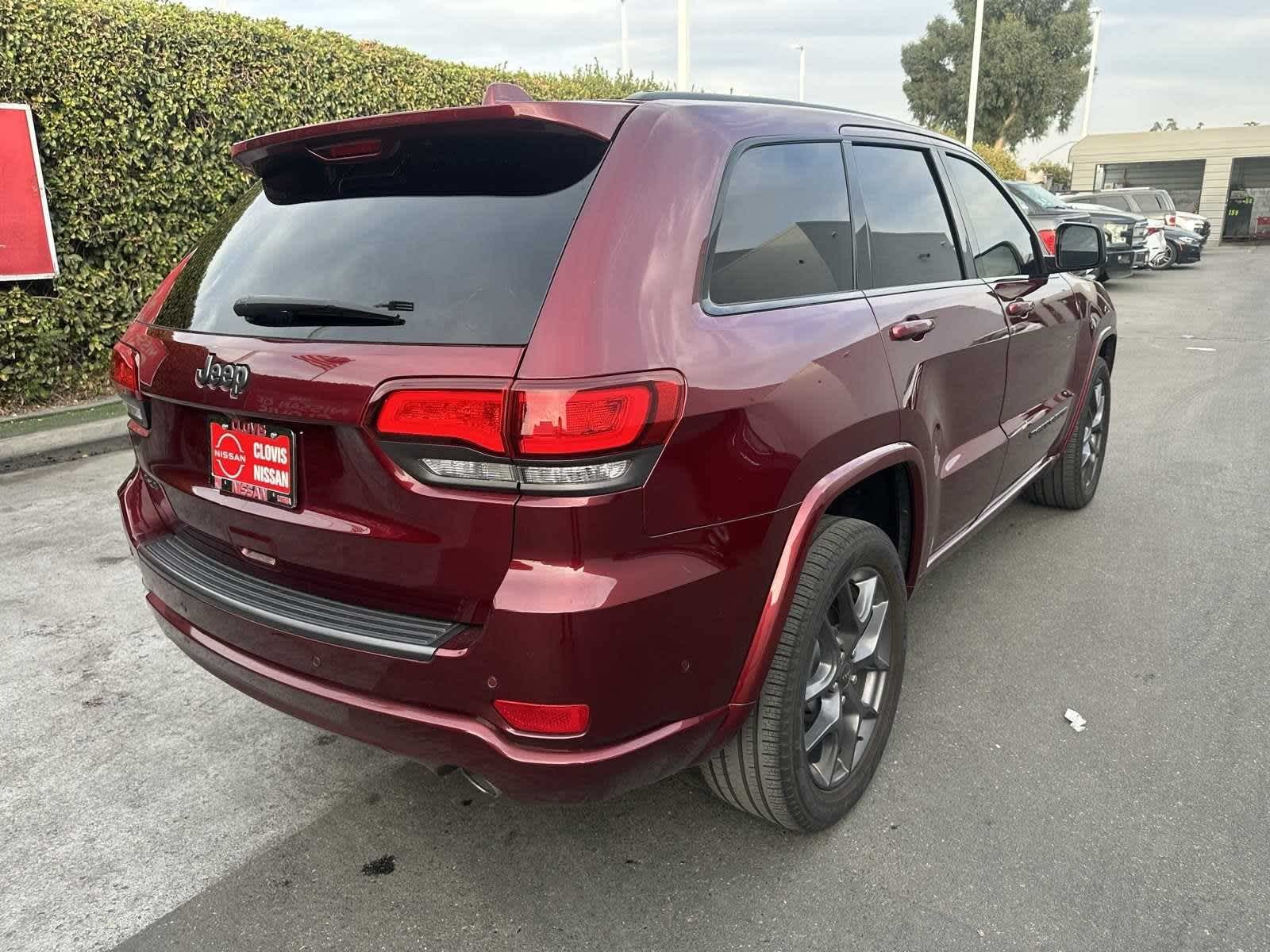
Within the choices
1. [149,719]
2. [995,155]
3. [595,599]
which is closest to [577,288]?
[595,599]

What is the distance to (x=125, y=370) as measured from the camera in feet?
8.00

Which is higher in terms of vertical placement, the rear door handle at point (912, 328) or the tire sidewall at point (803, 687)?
the rear door handle at point (912, 328)

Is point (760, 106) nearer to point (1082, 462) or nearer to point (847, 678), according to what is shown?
point (847, 678)

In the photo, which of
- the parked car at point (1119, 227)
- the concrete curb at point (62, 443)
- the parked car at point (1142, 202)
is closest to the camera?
the concrete curb at point (62, 443)

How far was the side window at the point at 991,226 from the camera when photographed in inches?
130

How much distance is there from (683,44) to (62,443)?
10623 millimetres

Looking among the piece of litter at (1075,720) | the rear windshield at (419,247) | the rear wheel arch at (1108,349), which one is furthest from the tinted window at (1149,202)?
the rear windshield at (419,247)

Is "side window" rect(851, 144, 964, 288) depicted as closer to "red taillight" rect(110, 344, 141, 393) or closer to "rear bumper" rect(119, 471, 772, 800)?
"rear bumper" rect(119, 471, 772, 800)

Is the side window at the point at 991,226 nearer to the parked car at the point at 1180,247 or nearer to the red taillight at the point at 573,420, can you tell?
the red taillight at the point at 573,420

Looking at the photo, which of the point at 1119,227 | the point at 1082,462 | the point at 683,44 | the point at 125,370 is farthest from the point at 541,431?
the point at 1119,227

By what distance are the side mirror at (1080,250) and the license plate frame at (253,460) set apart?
3143mm

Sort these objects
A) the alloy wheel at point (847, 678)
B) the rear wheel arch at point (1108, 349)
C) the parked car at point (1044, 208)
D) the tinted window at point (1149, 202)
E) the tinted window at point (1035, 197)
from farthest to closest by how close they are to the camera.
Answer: the tinted window at point (1149, 202), the tinted window at point (1035, 197), the parked car at point (1044, 208), the rear wheel arch at point (1108, 349), the alloy wheel at point (847, 678)

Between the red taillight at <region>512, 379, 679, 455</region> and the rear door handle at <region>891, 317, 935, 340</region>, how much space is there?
1.06 m

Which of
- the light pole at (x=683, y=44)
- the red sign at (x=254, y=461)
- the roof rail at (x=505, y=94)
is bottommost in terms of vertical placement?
the red sign at (x=254, y=461)
